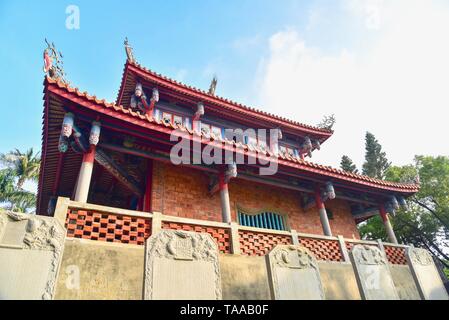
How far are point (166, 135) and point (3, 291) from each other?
3.74 m

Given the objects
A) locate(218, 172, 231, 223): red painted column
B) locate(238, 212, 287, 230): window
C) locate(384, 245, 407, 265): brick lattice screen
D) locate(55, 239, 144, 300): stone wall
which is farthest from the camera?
locate(238, 212, 287, 230): window

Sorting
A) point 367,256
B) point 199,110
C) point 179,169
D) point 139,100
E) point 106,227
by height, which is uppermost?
point 139,100

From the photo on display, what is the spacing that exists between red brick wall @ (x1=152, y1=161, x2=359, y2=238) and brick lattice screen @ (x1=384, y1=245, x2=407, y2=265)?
2.03m

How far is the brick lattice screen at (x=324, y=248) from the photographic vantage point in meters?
6.34

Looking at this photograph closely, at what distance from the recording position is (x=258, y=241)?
5816 millimetres

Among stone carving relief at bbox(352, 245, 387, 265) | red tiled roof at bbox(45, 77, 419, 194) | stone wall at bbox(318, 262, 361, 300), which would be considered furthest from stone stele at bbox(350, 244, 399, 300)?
red tiled roof at bbox(45, 77, 419, 194)

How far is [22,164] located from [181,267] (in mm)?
21610

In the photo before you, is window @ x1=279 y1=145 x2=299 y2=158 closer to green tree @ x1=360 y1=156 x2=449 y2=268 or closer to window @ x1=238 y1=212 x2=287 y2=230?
window @ x1=238 y1=212 x2=287 y2=230

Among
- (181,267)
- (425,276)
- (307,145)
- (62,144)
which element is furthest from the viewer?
(307,145)

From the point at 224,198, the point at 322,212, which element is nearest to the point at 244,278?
the point at 224,198

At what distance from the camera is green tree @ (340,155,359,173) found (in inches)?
1046

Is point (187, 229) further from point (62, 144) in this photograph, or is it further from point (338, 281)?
point (338, 281)
